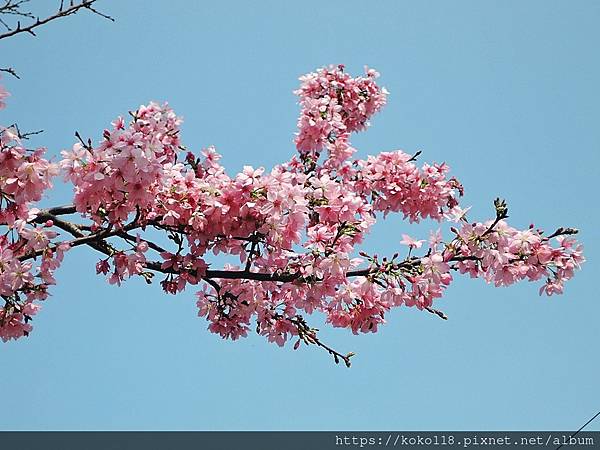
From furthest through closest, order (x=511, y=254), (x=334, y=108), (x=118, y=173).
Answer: (x=334, y=108) → (x=511, y=254) → (x=118, y=173)

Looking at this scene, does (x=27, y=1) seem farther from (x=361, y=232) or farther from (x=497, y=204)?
(x=497, y=204)

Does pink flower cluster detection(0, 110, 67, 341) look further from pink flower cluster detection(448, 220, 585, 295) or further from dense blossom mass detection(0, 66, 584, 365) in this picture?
pink flower cluster detection(448, 220, 585, 295)

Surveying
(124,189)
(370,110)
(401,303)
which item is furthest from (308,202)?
(370,110)

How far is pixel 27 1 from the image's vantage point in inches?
144

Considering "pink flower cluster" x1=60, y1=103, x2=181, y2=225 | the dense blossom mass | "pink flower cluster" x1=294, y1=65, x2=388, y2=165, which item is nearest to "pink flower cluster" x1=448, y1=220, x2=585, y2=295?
the dense blossom mass

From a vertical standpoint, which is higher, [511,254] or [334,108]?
[334,108]

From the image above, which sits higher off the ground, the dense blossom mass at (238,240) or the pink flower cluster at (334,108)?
the pink flower cluster at (334,108)

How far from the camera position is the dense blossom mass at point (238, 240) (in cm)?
316

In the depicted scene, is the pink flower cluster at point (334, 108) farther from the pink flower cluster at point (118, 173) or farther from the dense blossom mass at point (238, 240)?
the pink flower cluster at point (118, 173)

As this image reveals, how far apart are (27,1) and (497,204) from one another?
9.68 feet

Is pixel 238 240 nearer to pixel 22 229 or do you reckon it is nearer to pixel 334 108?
pixel 22 229

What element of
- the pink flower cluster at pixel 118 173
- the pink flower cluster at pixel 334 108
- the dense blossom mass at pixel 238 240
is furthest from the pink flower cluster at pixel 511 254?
the pink flower cluster at pixel 334 108

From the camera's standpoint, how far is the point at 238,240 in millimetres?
3666

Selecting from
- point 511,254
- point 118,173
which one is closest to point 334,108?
point 511,254
